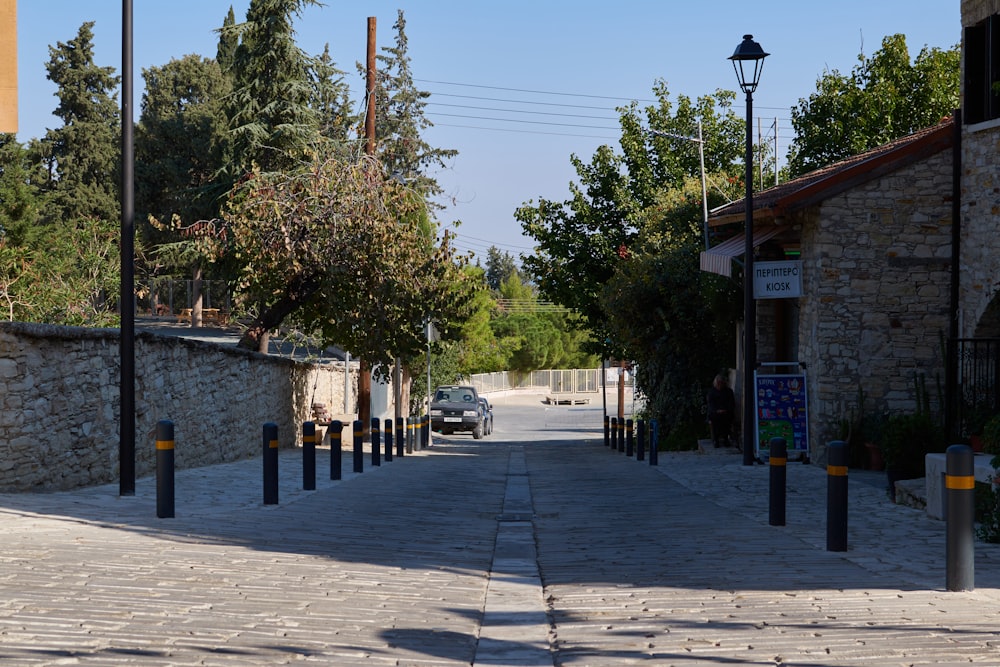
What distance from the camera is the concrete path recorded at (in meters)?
5.58

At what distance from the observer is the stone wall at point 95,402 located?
39.6ft

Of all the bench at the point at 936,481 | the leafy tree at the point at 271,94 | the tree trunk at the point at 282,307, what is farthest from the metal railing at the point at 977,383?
the leafy tree at the point at 271,94

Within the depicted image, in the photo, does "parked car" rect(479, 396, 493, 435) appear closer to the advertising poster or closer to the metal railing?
the advertising poster

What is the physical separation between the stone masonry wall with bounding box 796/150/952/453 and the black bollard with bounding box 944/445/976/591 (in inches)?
448

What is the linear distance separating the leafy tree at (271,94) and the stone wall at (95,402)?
1710cm

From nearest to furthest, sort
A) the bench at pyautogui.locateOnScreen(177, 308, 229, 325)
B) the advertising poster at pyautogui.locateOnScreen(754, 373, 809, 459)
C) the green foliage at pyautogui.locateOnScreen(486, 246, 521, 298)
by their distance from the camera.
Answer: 1. the advertising poster at pyautogui.locateOnScreen(754, 373, 809, 459)
2. the bench at pyautogui.locateOnScreen(177, 308, 229, 325)
3. the green foliage at pyautogui.locateOnScreen(486, 246, 521, 298)

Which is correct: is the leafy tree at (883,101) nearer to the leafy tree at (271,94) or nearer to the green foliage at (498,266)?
the leafy tree at (271,94)

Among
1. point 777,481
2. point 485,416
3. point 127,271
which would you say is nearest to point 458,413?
point 485,416

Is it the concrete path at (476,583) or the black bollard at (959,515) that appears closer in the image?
the concrete path at (476,583)

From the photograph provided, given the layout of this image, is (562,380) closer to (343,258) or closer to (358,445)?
(343,258)

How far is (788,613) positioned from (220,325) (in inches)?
2145

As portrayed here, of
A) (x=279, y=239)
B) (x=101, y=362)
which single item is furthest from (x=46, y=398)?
(x=279, y=239)

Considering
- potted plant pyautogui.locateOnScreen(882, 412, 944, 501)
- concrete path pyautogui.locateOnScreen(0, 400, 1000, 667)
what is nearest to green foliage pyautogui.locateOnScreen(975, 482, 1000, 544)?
concrete path pyautogui.locateOnScreen(0, 400, 1000, 667)

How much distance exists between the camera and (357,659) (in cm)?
540
